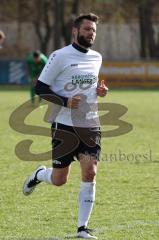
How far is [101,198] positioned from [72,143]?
6.39ft

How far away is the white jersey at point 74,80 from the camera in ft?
25.4

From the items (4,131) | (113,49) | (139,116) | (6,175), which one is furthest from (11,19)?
(6,175)

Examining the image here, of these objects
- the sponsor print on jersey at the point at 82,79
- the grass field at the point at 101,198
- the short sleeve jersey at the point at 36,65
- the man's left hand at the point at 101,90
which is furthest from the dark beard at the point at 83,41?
the short sleeve jersey at the point at 36,65

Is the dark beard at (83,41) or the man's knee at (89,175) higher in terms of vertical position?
the dark beard at (83,41)

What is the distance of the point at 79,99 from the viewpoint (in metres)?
7.63

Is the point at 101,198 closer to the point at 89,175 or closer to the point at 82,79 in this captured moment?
the point at 89,175

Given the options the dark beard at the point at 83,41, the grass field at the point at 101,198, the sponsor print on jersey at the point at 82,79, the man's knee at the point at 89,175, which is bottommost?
the grass field at the point at 101,198

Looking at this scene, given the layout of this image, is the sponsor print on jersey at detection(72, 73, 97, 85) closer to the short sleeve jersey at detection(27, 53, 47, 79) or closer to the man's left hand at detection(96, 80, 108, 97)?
the man's left hand at detection(96, 80, 108, 97)

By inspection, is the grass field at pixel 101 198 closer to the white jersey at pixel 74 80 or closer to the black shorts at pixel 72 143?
the black shorts at pixel 72 143

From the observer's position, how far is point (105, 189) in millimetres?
10430

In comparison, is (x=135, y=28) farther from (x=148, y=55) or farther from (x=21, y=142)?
(x=21, y=142)

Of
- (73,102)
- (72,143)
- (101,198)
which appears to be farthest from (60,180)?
(101,198)

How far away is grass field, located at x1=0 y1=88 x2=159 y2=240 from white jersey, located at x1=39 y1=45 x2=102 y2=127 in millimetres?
1081

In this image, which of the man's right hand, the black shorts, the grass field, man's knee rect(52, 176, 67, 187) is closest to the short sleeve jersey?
the grass field
